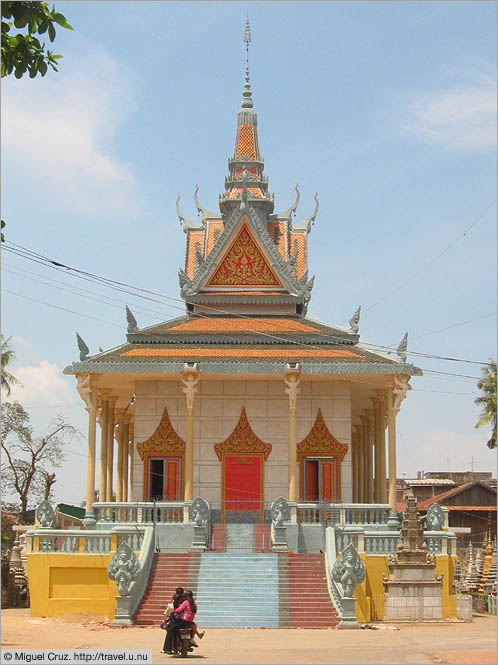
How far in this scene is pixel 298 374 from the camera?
101ft

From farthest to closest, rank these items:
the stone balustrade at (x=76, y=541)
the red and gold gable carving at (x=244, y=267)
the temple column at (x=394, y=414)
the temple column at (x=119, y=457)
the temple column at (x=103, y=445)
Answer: the temple column at (x=119, y=457) → the red and gold gable carving at (x=244, y=267) → the temple column at (x=103, y=445) → the temple column at (x=394, y=414) → the stone balustrade at (x=76, y=541)

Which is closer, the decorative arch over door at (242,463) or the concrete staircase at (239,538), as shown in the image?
the concrete staircase at (239,538)

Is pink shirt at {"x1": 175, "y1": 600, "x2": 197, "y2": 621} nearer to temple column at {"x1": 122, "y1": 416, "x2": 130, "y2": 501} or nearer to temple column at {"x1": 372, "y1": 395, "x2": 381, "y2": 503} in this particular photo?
temple column at {"x1": 372, "y1": 395, "x2": 381, "y2": 503}

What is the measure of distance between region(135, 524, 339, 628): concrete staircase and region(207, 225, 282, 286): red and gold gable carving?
1173 centimetres

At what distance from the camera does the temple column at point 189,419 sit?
30312 mm

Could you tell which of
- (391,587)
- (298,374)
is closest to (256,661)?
(391,587)

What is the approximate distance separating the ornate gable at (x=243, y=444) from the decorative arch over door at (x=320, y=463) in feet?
3.67

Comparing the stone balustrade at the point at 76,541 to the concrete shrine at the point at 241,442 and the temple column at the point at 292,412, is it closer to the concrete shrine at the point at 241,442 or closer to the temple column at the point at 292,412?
the concrete shrine at the point at 241,442

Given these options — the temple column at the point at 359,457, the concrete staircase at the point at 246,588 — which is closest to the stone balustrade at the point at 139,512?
the concrete staircase at the point at 246,588

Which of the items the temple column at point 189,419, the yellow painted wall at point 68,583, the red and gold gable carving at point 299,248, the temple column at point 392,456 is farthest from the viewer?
the red and gold gable carving at point 299,248

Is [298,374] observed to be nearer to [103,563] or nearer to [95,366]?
[95,366]

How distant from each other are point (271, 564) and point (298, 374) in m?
6.45

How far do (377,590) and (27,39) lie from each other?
1608 cm

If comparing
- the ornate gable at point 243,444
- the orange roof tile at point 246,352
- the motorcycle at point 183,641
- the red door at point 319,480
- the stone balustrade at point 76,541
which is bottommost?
the motorcycle at point 183,641
